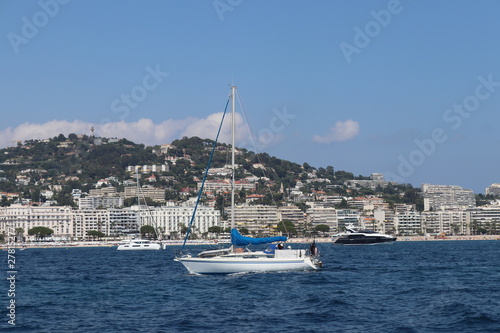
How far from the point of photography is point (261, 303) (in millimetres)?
27172

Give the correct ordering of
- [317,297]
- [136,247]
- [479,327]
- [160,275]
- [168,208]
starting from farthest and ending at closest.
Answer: [168,208] → [136,247] → [160,275] → [317,297] → [479,327]

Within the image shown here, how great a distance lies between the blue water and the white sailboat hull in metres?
0.62

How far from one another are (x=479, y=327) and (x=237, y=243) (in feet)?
59.3

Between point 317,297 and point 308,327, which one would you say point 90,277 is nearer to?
point 317,297

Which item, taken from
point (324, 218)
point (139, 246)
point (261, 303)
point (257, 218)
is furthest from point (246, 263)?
point (324, 218)

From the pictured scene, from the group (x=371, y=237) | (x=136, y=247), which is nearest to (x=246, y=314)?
(x=136, y=247)

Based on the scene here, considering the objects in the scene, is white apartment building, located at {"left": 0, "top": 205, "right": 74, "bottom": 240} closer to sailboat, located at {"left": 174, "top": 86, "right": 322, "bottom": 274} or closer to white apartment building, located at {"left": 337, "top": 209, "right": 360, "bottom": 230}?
white apartment building, located at {"left": 337, "top": 209, "right": 360, "bottom": 230}

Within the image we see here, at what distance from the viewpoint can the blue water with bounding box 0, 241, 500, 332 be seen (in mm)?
22594

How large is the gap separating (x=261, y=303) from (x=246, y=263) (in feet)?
33.4

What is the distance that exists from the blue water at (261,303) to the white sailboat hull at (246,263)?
0.62 meters

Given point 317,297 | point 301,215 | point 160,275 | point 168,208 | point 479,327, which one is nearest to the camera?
point 479,327

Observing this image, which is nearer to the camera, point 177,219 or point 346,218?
point 177,219

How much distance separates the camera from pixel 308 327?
2225cm

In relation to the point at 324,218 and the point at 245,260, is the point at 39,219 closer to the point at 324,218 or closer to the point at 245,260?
the point at 324,218
